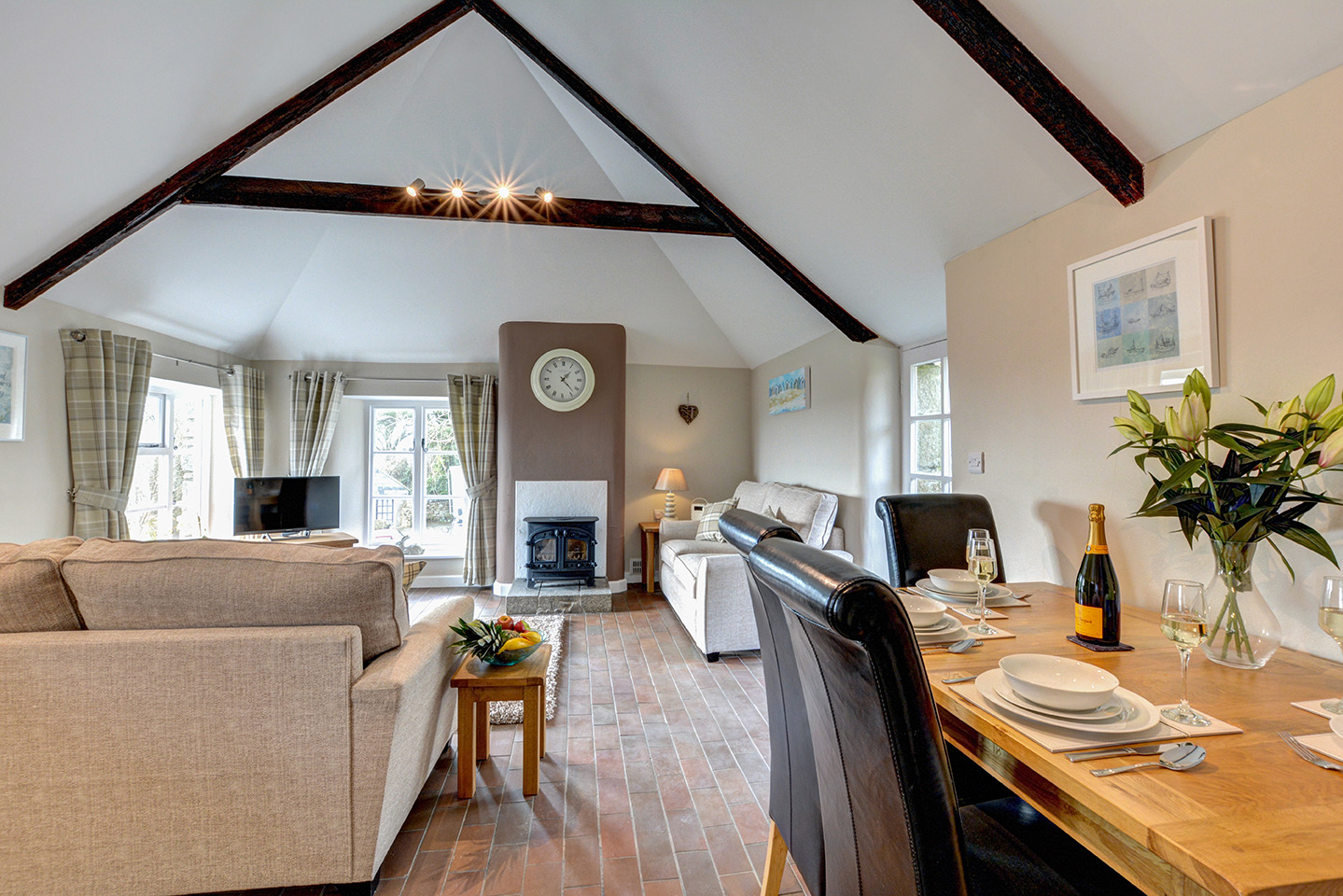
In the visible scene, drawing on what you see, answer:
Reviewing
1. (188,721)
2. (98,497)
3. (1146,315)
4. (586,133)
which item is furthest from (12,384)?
(1146,315)

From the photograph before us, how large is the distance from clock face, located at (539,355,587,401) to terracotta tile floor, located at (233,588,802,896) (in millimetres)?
2669

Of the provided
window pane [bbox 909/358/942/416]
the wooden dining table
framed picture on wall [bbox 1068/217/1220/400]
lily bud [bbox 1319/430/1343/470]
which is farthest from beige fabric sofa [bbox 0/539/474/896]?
window pane [bbox 909/358/942/416]

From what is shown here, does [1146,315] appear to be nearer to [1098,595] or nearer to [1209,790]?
[1098,595]

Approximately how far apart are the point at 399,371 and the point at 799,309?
12.3 ft

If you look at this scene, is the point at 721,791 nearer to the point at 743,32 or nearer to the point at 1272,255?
the point at 1272,255

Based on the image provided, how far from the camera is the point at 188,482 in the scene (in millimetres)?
4863

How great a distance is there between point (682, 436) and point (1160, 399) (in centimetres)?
436

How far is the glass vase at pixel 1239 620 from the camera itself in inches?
45.8

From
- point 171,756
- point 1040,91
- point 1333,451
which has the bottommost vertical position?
point 171,756

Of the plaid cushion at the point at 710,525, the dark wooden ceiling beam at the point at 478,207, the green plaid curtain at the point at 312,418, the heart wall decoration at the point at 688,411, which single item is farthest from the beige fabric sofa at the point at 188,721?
the heart wall decoration at the point at 688,411

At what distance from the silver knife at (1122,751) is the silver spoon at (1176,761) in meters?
0.01

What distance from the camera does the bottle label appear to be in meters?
1.35

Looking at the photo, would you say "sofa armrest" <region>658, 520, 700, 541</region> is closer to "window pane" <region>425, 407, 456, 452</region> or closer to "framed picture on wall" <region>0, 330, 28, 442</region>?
"window pane" <region>425, 407, 456, 452</region>

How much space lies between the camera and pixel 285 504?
475 cm
